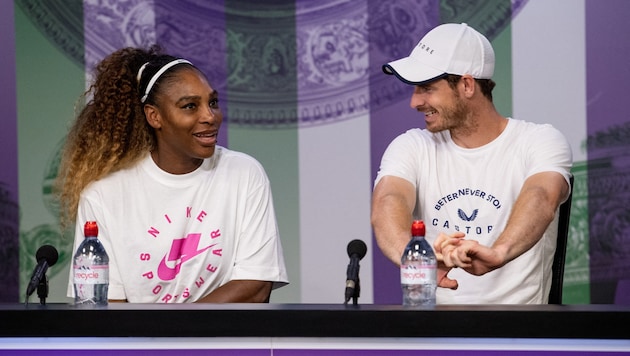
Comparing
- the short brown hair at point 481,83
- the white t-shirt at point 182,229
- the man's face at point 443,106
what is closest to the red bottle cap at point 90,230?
the white t-shirt at point 182,229

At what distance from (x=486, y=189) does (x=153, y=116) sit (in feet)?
3.53

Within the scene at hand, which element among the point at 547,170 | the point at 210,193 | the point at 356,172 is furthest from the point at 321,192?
the point at 547,170

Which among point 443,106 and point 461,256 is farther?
point 443,106

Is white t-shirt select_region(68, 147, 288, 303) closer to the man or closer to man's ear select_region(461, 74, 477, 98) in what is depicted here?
the man

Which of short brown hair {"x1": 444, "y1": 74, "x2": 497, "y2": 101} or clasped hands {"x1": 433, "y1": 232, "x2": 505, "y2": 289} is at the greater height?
short brown hair {"x1": 444, "y1": 74, "x2": 497, "y2": 101}

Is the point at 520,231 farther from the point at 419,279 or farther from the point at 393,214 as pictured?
the point at 419,279

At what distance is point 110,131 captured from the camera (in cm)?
341

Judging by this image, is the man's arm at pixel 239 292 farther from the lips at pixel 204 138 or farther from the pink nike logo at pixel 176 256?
the lips at pixel 204 138

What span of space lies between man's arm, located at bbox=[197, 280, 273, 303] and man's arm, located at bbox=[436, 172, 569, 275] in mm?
771

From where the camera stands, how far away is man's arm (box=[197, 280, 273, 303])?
125 inches

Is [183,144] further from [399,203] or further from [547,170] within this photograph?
[547,170]

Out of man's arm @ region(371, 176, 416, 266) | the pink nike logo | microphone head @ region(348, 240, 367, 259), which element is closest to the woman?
the pink nike logo

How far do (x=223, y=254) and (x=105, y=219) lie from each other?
384 millimetres

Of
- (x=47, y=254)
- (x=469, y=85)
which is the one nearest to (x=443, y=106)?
(x=469, y=85)
